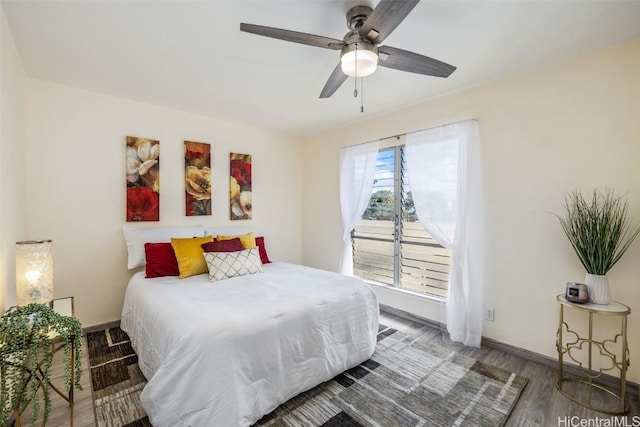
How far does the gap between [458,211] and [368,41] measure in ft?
6.22

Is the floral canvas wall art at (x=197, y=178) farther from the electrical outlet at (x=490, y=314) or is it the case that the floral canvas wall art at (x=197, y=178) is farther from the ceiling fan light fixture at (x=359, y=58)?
the electrical outlet at (x=490, y=314)

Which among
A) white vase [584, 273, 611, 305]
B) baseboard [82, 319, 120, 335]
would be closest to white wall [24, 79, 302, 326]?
baseboard [82, 319, 120, 335]

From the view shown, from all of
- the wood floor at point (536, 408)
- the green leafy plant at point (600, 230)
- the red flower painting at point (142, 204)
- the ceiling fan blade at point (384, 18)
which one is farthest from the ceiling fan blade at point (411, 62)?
the red flower painting at point (142, 204)

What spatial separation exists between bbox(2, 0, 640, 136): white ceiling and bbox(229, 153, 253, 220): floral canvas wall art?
1073 mm

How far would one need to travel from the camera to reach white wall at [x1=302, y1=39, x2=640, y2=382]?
6.66ft

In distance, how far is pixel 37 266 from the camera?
1.91 m

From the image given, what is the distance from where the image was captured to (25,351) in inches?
51.1

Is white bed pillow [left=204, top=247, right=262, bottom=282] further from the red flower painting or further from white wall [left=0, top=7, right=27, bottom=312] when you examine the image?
white wall [left=0, top=7, right=27, bottom=312]

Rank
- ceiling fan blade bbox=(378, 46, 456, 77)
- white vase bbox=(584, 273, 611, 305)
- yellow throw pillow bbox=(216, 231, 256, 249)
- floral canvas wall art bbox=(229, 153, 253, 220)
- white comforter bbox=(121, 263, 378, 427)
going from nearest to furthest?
white comforter bbox=(121, 263, 378, 427), ceiling fan blade bbox=(378, 46, 456, 77), white vase bbox=(584, 273, 611, 305), yellow throw pillow bbox=(216, 231, 256, 249), floral canvas wall art bbox=(229, 153, 253, 220)

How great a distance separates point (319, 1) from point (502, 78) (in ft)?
6.32

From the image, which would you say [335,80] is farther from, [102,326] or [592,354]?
[102,326]

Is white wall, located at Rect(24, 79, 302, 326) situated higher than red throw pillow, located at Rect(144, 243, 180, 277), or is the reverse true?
white wall, located at Rect(24, 79, 302, 326)

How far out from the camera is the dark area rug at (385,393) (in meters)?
1.75

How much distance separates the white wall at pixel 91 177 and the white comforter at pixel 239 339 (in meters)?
0.60
